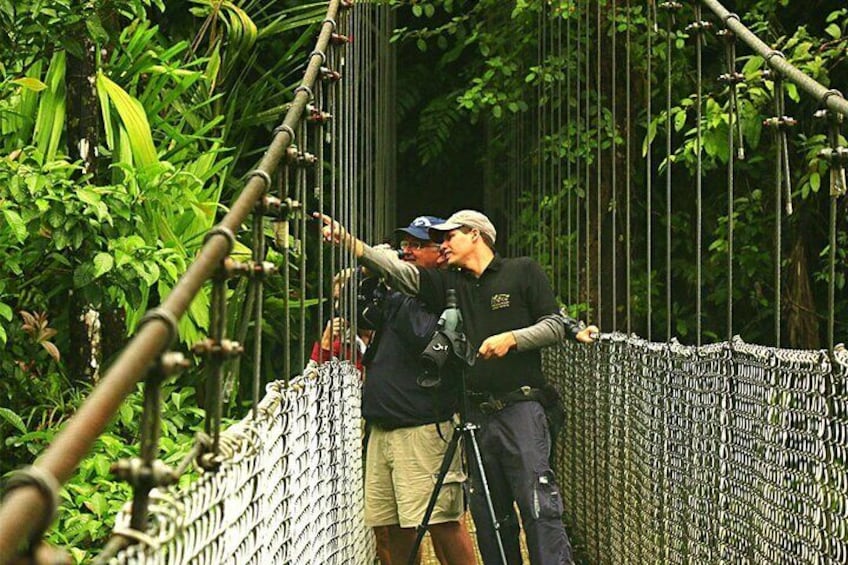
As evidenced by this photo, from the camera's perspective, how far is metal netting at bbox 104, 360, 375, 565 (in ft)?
4.83

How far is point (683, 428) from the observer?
4.02 meters

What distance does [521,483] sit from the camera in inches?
185

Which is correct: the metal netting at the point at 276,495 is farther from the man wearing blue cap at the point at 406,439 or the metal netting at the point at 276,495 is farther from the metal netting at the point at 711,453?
the metal netting at the point at 711,453

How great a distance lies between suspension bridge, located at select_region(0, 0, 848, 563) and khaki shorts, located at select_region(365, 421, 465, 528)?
0.17 meters

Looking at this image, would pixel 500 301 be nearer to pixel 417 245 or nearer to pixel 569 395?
pixel 417 245

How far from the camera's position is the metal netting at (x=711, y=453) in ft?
8.79

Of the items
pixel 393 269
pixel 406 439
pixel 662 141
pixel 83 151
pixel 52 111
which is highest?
pixel 662 141

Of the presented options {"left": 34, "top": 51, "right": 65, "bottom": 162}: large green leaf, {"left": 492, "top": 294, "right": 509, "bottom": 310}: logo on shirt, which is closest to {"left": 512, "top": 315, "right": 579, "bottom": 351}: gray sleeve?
{"left": 492, "top": 294, "right": 509, "bottom": 310}: logo on shirt

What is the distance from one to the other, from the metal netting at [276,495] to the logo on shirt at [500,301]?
2.49ft

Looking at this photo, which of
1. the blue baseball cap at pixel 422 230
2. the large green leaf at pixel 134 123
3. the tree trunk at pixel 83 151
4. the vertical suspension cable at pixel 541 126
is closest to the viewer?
the tree trunk at pixel 83 151

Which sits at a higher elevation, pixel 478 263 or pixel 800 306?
pixel 478 263

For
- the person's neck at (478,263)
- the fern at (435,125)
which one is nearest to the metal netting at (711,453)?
the person's neck at (478,263)

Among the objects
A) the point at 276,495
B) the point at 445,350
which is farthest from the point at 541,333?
the point at 276,495

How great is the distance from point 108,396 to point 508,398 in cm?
364
